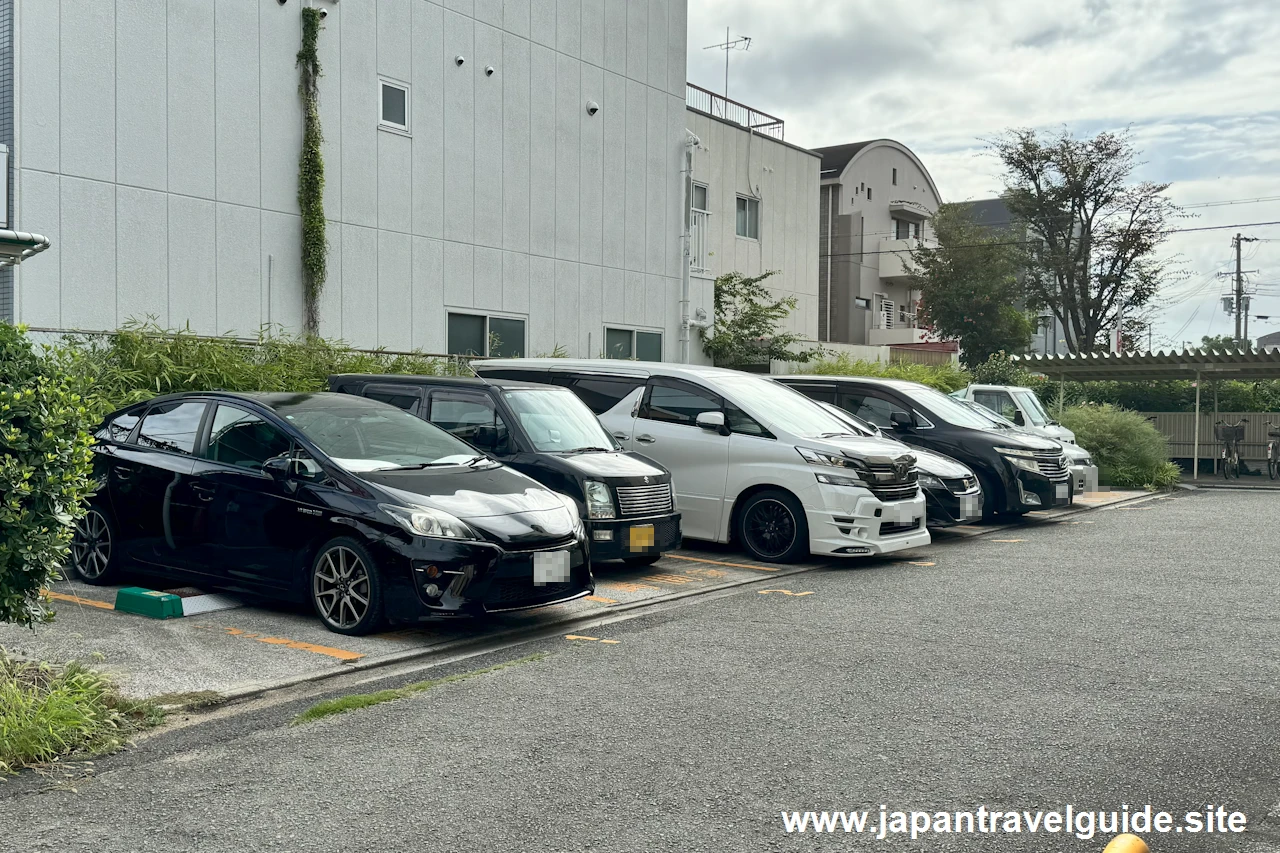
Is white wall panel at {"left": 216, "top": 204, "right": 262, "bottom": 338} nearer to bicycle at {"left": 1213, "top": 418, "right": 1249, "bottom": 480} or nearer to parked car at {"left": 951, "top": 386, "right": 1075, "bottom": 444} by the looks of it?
parked car at {"left": 951, "top": 386, "right": 1075, "bottom": 444}

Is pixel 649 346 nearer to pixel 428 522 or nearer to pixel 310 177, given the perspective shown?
pixel 310 177

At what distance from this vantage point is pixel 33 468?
5266 millimetres

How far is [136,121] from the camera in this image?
41.3 ft

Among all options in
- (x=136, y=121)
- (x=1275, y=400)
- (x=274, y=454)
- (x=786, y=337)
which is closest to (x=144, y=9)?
(x=136, y=121)

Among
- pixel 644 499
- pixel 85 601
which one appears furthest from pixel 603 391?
pixel 85 601

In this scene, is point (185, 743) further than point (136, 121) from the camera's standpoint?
No

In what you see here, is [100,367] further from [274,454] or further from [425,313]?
[425,313]

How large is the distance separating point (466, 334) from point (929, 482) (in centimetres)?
746

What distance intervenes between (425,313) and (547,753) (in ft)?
38.6

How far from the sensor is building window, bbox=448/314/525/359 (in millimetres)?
16641

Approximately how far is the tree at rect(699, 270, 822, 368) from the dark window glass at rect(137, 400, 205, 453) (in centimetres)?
1443

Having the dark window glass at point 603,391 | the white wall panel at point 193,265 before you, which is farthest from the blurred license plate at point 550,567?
the white wall panel at point 193,265

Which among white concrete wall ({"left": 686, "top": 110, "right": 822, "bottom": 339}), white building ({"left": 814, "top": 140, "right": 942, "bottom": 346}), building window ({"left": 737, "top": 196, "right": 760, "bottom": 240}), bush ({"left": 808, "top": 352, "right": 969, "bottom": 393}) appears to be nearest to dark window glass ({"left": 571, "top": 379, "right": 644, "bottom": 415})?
bush ({"left": 808, "top": 352, "right": 969, "bottom": 393})

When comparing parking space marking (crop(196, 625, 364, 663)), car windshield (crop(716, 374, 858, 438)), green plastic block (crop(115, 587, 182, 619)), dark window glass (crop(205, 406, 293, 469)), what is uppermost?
car windshield (crop(716, 374, 858, 438))
